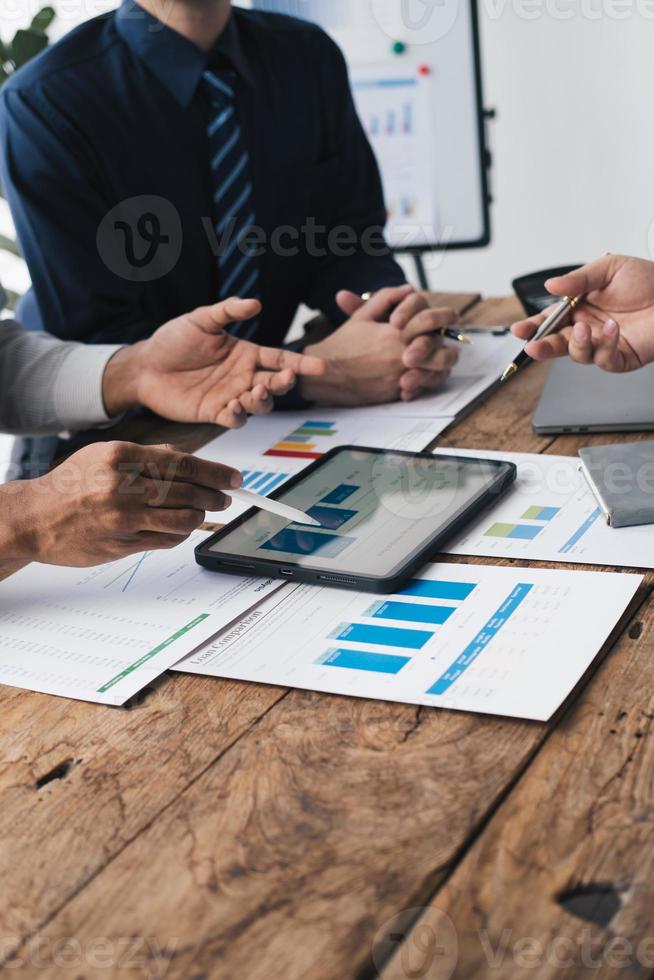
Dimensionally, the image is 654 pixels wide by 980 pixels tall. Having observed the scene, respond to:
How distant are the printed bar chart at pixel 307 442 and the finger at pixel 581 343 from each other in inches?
12.9

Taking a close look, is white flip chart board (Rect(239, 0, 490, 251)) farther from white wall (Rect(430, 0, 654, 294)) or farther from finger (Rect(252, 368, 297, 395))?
finger (Rect(252, 368, 297, 395))

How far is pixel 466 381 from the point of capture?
1581 mm

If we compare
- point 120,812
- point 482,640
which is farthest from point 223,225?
point 120,812

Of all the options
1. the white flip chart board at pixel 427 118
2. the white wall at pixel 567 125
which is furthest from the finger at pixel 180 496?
the white wall at pixel 567 125

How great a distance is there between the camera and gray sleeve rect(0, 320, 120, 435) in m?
1.54

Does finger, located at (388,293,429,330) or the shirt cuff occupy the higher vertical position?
finger, located at (388,293,429,330)

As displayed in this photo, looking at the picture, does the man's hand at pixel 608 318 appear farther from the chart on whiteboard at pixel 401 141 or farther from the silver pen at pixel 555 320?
the chart on whiteboard at pixel 401 141

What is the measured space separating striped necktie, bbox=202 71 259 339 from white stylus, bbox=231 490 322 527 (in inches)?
35.3

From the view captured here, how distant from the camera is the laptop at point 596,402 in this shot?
133 centimetres

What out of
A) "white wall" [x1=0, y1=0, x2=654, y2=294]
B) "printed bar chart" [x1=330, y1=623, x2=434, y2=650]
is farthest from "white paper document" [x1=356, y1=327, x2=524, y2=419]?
"white wall" [x1=0, y1=0, x2=654, y2=294]

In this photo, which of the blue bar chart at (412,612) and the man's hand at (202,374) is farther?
the man's hand at (202,374)

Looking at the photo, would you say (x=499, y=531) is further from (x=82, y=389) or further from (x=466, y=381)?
(x=82, y=389)

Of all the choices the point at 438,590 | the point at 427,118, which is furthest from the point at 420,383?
the point at 427,118

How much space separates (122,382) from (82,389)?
0.21 feet
